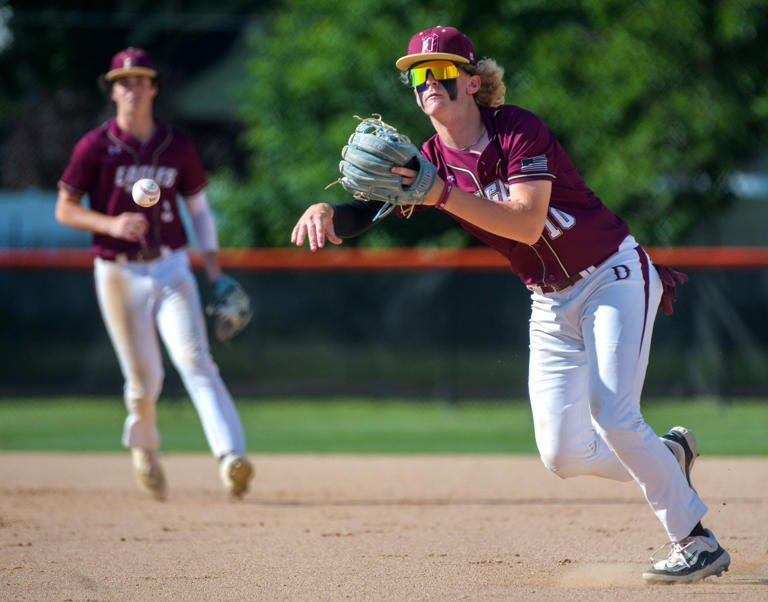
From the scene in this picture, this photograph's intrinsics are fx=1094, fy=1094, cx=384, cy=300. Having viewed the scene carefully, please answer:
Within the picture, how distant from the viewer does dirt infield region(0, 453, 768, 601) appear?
12.0 ft

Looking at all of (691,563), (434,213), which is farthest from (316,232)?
(434,213)

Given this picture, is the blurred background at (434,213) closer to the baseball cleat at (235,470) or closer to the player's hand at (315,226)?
the baseball cleat at (235,470)

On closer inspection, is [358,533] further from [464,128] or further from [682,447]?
[464,128]

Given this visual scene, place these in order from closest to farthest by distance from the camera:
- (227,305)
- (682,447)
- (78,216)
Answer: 1. (682,447)
2. (78,216)
3. (227,305)

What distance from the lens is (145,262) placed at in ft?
18.6

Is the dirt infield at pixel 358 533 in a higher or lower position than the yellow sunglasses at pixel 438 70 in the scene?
lower

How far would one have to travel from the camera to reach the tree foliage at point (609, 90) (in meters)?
12.6

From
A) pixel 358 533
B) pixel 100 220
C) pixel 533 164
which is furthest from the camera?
pixel 100 220

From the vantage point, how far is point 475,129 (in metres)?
3.80

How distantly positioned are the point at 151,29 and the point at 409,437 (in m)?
10.8

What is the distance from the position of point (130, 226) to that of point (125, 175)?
59 centimetres

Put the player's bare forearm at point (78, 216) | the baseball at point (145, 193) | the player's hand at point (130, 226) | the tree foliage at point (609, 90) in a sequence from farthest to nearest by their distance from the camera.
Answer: the tree foliage at point (609, 90)
the player's bare forearm at point (78, 216)
the player's hand at point (130, 226)
the baseball at point (145, 193)

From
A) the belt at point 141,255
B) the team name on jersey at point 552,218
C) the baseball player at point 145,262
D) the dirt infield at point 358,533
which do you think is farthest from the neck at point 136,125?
the team name on jersey at point 552,218

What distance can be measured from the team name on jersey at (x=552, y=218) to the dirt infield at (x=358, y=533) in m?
1.20
